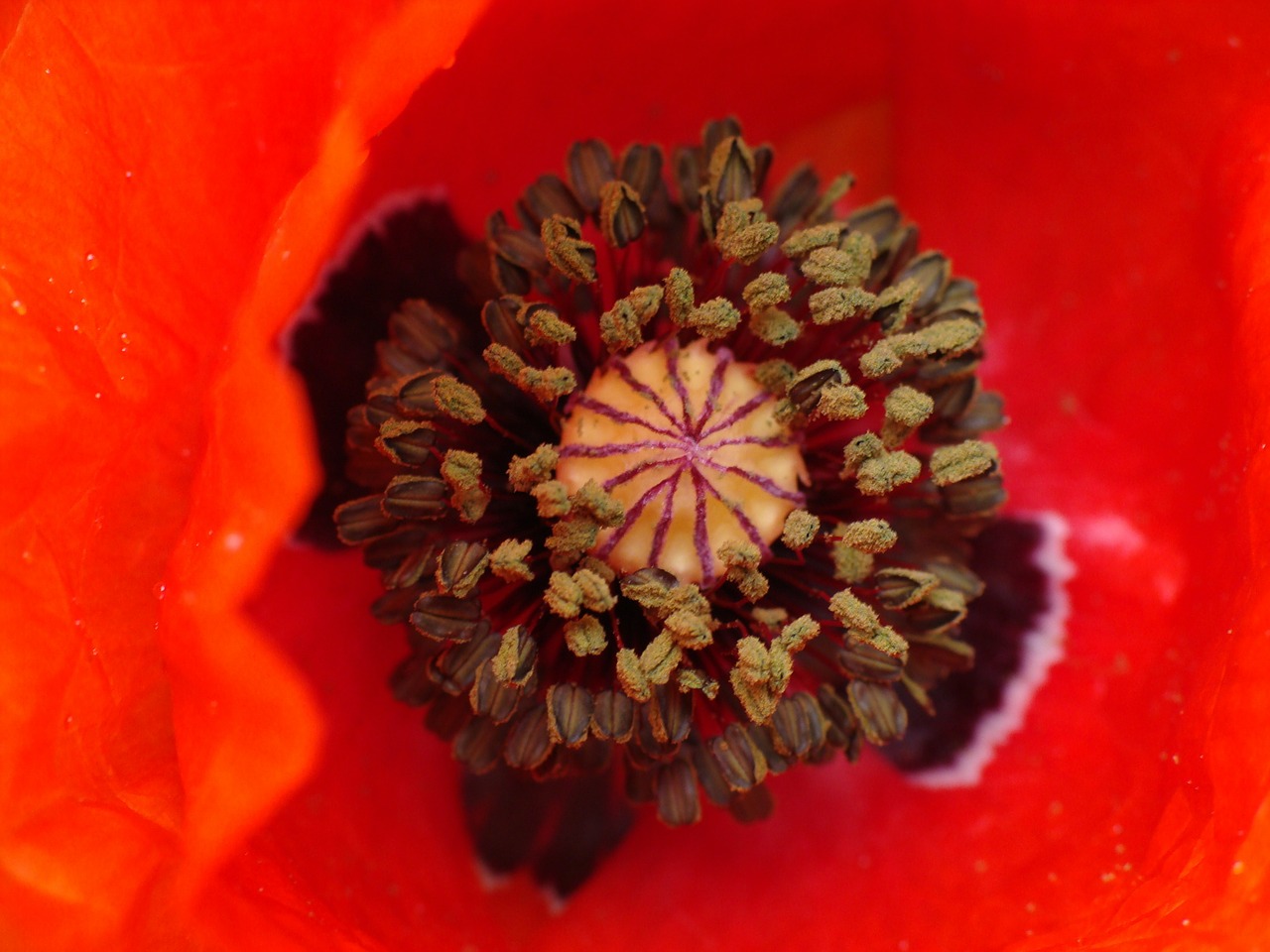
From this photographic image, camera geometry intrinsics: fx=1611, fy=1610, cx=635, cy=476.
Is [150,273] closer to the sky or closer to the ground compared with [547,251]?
closer to the ground

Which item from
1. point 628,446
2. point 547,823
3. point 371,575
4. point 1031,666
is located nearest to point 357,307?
point 371,575

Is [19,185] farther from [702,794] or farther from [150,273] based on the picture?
[702,794]

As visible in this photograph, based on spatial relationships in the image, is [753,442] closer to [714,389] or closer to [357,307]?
[714,389]

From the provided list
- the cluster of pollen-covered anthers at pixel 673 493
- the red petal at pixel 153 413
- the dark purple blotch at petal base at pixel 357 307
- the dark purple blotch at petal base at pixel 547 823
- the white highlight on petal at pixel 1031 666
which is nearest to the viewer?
the red petal at pixel 153 413

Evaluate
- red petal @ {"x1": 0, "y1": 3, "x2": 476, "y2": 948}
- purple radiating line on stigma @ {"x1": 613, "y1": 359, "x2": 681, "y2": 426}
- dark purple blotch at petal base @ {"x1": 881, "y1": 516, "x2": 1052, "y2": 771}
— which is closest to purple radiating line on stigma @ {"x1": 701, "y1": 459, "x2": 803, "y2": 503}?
purple radiating line on stigma @ {"x1": 613, "y1": 359, "x2": 681, "y2": 426}

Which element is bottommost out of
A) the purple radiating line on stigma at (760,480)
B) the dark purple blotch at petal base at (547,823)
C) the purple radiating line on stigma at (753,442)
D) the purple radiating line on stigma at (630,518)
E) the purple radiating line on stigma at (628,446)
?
the dark purple blotch at petal base at (547,823)

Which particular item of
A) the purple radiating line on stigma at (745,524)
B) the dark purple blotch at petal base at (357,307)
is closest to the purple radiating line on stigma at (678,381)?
the purple radiating line on stigma at (745,524)

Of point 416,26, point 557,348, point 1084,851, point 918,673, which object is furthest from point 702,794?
point 416,26

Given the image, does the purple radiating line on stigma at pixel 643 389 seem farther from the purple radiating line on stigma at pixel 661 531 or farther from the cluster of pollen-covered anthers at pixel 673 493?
the purple radiating line on stigma at pixel 661 531
